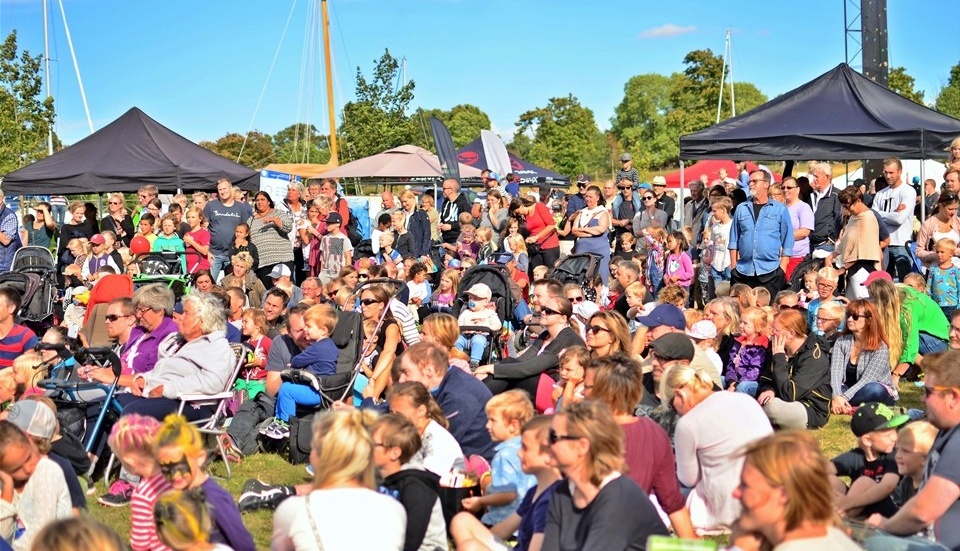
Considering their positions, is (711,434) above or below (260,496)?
above

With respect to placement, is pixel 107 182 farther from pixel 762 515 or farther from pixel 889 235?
pixel 762 515

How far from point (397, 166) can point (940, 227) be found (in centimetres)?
1524

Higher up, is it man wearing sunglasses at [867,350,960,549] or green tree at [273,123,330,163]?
green tree at [273,123,330,163]

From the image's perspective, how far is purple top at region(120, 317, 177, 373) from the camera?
7.89 metres

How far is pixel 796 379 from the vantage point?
7887mm

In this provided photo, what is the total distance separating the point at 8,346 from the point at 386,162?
16523mm

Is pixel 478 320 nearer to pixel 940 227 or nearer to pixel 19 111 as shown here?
pixel 940 227

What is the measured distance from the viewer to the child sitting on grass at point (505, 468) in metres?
5.46

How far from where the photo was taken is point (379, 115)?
121 ft

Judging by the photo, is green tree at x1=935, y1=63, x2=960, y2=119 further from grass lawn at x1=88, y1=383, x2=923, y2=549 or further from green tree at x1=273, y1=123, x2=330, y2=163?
grass lawn at x1=88, y1=383, x2=923, y2=549

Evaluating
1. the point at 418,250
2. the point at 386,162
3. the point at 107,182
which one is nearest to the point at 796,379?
the point at 418,250

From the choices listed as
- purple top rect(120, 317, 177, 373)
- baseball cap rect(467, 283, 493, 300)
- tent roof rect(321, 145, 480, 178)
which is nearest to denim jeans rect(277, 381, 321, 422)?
purple top rect(120, 317, 177, 373)

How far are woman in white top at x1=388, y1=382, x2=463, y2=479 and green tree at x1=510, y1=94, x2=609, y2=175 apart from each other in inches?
2202

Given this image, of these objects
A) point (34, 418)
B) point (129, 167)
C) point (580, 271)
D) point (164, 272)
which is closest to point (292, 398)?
point (34, 418)
